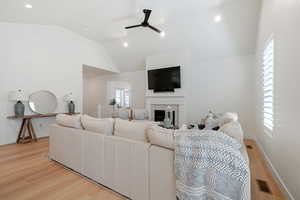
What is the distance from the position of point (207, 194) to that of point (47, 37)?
5359 mm

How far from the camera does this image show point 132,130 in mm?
1651

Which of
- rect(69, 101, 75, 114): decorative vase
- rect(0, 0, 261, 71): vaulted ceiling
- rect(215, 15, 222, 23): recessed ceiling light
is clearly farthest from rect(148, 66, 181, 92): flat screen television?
rect(69, 101, 75, 114): decorative vase

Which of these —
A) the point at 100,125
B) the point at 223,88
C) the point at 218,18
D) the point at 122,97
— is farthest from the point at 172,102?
the point at 100,125

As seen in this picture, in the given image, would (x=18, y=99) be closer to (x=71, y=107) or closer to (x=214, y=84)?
(x=71, y=107)

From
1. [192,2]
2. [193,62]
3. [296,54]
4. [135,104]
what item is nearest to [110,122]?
[296,54]

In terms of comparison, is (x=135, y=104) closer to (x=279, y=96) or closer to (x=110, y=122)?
(x=110, y=122)

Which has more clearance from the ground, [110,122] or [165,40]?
[165,40]

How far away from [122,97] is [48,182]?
5.07 meters

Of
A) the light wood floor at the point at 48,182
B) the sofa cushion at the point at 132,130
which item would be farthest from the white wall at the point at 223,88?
the sofa cushion at the point at 132,130

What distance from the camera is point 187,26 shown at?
12.9 ft

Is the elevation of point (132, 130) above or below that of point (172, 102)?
below

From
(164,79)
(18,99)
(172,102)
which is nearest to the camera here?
(18,99)

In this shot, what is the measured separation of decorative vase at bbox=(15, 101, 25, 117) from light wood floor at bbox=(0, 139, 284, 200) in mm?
1210

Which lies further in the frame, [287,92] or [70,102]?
[70,102]
